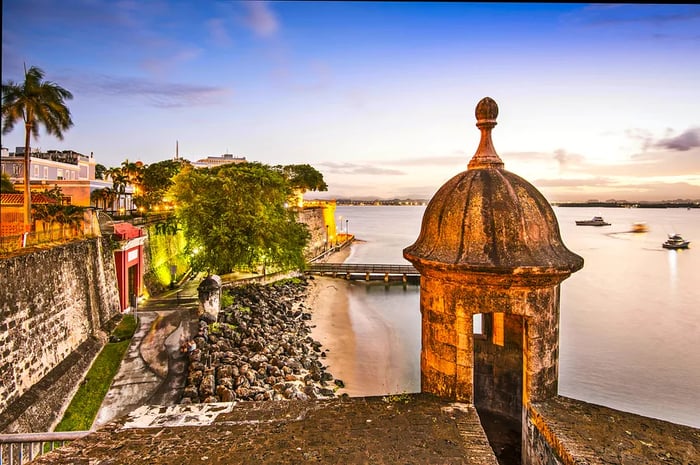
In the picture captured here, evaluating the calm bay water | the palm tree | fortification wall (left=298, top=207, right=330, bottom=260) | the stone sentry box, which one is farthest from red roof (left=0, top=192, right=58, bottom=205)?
fortification wall (left=298, top=207, right=330, bottom=260)

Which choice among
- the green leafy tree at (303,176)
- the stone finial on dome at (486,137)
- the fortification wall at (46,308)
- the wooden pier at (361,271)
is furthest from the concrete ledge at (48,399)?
the green leafy tree at (303,176)

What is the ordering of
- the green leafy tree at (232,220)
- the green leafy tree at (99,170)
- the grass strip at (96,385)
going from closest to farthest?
the grass strip at (96,385) → the green leafy tree at (232,220) → the green leafy tree at (99,170)

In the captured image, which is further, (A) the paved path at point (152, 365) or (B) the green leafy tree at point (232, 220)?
(B) the green leafy tree at point (232, 220)

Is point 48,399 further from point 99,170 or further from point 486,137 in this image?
point 99,170

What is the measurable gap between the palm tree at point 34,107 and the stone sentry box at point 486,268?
18230 mm

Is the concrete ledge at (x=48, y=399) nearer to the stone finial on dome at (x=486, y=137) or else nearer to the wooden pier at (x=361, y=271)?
the stone finial on dome at (x=486, y=137)

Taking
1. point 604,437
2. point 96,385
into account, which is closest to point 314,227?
point 96,385

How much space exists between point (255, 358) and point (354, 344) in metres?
6.27

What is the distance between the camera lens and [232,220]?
2044cm

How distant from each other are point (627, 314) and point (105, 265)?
95.3ft

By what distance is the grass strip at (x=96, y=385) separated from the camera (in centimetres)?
960

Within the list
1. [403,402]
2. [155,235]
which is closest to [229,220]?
[155,235]

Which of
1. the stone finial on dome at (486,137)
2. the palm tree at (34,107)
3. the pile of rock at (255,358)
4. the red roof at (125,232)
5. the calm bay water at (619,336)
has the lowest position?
the calm bay water at (619,336)

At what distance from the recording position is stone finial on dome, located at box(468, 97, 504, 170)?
178 inches
